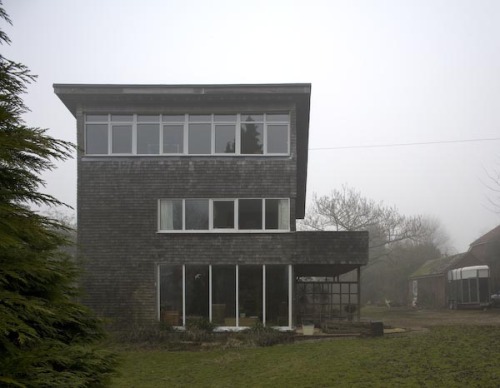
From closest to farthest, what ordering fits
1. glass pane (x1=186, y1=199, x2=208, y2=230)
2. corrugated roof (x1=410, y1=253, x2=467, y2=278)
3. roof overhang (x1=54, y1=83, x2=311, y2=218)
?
roof overhang (x1=54, y1=83, x2=311, y2=218) → glass pane (x1=186, y1=199, x2=208, y2=230) → corrugated roof (x1=410, y1=253, x2=467, y2=278)

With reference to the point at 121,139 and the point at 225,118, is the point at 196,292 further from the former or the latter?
the point at 225,118

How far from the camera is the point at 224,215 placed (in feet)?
64.3

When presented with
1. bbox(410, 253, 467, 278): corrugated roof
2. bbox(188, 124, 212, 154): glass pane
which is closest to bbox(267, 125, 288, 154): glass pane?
bbox(188, 124, 212, 154): glass pane

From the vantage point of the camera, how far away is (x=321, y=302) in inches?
855

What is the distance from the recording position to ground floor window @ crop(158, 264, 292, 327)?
19141mm

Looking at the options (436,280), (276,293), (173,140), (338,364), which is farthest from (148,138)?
(436,280)

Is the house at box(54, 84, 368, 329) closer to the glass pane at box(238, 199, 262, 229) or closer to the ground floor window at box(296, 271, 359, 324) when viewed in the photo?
the glass pane at box(238, 199, 262, 229)

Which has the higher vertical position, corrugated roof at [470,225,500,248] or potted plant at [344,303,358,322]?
corrugated roof at [470,225,500,248]

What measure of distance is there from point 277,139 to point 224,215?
10.7 feet

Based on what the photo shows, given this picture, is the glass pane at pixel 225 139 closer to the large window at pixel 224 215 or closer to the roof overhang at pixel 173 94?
the roof overhang at pixel 173 94

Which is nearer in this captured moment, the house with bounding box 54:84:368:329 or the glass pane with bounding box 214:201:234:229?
the house with bounding box 54:84:368:329

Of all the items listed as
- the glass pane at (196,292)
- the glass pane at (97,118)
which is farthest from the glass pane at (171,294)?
the glass pane at (97,118)

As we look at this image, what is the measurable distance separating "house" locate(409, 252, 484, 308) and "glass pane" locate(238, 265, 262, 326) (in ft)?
77.7

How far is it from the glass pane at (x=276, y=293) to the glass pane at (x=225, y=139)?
4.33m
